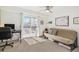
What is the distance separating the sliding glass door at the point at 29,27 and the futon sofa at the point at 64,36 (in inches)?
9.0

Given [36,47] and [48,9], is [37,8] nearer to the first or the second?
[48,9]

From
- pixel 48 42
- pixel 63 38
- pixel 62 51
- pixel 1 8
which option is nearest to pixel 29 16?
pixel 1 8

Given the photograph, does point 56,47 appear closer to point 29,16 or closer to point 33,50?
point 33,50

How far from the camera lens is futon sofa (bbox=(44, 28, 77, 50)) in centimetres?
143

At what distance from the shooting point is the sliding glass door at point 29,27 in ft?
5.10

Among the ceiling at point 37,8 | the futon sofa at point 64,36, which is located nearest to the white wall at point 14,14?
the ceiling at point 37,8

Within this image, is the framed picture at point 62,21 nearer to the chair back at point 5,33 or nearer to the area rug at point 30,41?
the area rug at point 30,41

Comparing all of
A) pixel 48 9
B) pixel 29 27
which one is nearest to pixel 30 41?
pixel 29 27

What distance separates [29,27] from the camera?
160cm

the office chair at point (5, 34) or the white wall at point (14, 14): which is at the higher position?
the white wall at point (14, 14)

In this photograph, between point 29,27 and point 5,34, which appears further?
point 29,27

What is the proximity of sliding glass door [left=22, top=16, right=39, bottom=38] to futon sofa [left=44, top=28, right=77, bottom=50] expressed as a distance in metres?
0.23

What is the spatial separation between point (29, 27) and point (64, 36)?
2.22 ft

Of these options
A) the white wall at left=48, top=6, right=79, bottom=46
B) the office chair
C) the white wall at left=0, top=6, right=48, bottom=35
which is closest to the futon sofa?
the white wall at left=48, top=6, right=79, bottom=46
